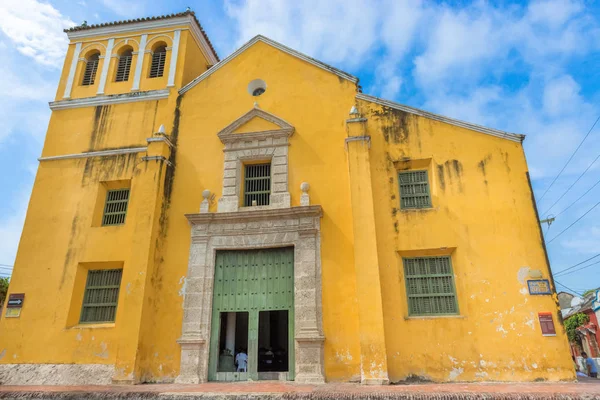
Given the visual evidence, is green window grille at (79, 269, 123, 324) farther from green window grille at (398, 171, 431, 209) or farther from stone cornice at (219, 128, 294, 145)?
green window grille at (398, 171, 431, 209)

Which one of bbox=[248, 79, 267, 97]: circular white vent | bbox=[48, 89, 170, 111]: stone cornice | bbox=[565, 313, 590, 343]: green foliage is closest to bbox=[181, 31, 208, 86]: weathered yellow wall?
bbox=[48, 89, 170, 111]: stone cornice

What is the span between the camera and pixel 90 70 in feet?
43.8

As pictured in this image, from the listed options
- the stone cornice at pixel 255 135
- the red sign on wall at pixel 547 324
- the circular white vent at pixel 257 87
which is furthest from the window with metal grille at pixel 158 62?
the red sign on wall at pixel 547 324

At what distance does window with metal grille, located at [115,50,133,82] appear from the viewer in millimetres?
13016

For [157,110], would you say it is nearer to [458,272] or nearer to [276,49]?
[276,49]

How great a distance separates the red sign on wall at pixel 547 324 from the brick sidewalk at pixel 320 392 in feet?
3.24

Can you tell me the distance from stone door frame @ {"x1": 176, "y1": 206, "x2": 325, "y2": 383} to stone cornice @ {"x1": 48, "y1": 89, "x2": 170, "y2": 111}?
13.8 ft

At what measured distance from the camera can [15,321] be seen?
399 inches

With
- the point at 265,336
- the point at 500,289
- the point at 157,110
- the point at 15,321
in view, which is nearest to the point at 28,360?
the point at 15,321

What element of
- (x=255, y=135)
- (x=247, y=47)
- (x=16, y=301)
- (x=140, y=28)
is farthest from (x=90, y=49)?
(x=16, y=301)

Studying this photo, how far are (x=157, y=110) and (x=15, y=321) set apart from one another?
6.42m

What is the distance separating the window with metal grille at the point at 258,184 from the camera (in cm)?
1062

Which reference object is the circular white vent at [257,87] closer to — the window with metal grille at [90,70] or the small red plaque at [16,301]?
the window with metal grille at [90,70]

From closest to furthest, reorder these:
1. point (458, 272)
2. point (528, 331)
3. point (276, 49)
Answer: point (528, 331) < point (458, 272) < point (276, 49)
